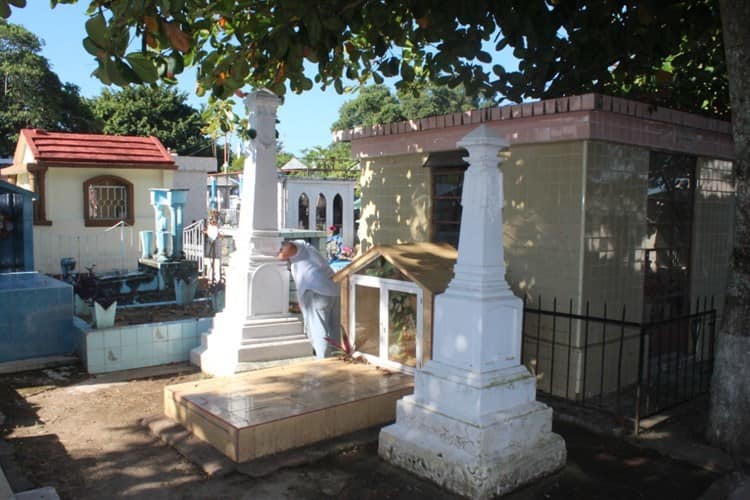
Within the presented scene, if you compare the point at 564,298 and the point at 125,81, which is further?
the point at 564,298

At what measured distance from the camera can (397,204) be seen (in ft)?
27.3

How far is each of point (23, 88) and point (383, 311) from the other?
29.2 m

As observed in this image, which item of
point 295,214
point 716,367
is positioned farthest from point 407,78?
point 295,214

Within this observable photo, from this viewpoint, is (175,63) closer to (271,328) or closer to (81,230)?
(271,328)

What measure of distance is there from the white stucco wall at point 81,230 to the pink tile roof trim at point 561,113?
8988 millimetres

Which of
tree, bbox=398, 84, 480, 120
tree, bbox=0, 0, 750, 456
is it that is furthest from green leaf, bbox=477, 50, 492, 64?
tree, bbox=398, 84, 480, 120

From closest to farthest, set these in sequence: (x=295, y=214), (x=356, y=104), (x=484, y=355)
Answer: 1. (x=484, y=355)
2. (x=295, y=214)
3. (x=356, y=104)

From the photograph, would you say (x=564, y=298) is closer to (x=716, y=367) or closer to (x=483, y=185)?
(x=716, y=367)

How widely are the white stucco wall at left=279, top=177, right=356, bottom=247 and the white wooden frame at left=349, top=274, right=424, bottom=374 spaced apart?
15.8 metres

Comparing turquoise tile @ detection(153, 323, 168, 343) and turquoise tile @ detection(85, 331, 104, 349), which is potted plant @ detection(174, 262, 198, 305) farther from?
turquoise tile @ detection(85, 331, 104, 349)

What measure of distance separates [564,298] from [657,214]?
6.26 feet

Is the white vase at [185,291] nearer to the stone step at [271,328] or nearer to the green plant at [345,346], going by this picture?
the stone step at [271,328]

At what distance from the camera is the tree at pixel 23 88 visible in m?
28.5

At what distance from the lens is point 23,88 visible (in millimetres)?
28766
